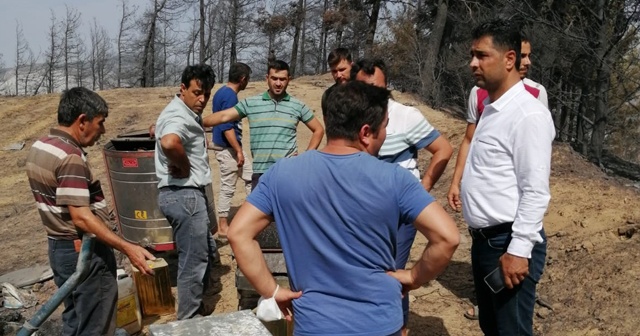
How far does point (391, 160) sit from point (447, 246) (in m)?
1.35

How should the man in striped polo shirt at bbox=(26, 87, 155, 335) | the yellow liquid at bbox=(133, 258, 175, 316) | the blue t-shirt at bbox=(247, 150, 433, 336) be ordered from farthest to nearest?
1. the yellow liquid at bbox=(133, 258, 175, 316)
2. the man in striped polo shirt at bbox=(26, 87, 155, 335)
3. the blue t-shirt at bbox=(247, 150, 433, 336)

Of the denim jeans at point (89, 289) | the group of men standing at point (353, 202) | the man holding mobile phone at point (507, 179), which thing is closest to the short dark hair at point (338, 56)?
the group of men standing at point (353, 202)

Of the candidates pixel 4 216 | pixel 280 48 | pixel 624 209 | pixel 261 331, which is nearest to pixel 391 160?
pixel 261 331

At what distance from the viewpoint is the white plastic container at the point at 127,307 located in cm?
395

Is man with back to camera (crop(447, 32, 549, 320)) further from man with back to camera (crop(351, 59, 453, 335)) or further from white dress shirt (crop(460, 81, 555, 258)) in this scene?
white dress shirt (crop(460, 81, 555, 258))

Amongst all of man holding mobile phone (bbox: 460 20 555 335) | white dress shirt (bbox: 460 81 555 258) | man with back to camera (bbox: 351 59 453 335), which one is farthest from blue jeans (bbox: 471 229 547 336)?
man with back to camera (bbox: 351 59 453 335)

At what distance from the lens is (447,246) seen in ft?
6.32

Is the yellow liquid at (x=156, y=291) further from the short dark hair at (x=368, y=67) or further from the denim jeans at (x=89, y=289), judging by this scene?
the short dark hair at (x=368, y=67)

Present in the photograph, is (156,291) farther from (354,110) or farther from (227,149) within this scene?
(354,110)

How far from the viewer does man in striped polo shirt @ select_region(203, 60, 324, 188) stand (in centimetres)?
458

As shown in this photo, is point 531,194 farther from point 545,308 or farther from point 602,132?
point 602,132

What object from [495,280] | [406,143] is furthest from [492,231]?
[406,143]

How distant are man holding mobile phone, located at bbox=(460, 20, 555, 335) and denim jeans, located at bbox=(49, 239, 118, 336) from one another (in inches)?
76.0

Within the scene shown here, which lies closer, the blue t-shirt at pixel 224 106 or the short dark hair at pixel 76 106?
the short dark hair at pixel 76 106
